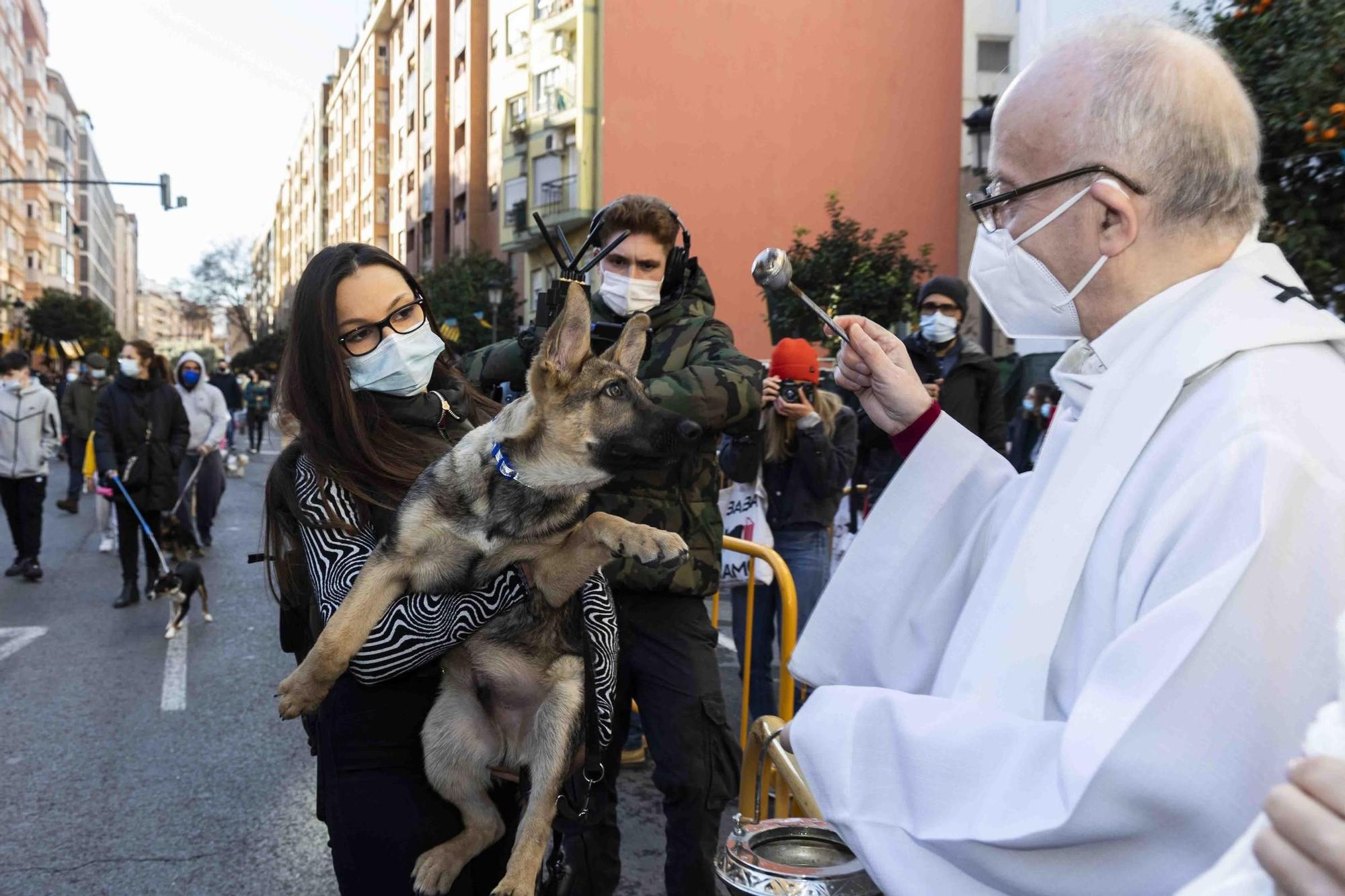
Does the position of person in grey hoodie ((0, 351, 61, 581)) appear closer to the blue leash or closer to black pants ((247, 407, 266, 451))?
the blue leash

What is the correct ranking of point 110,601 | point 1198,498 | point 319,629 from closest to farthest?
1. point 1198,498
2. point 319,629
3. point 110,601

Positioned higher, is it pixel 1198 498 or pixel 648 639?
pixel 1198 498

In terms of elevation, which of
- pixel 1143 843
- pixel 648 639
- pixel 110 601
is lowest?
pixel 110 601

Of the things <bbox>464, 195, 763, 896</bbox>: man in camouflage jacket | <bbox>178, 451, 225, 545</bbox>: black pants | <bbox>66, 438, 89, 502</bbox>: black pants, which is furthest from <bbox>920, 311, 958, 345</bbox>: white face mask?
<bbox>66, 438, 89, 502</bbox>: black pants

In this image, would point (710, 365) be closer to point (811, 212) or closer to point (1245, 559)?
point (1245, 559)

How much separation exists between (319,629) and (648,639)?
3.82 ft

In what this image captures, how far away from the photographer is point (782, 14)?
102ft

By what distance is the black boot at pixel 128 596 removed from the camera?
31.6 ft

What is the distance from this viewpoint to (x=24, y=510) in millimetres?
10906

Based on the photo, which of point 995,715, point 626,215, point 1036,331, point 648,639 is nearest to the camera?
point 995,715

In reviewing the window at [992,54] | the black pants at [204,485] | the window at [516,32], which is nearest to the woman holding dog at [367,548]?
the black pants at [204,485]

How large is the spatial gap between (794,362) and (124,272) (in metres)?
197

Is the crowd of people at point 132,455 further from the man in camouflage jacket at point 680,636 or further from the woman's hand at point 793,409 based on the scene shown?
the man in camouflage jacket at point 680,636

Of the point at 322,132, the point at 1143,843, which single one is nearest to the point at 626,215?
the point at 1143,843
